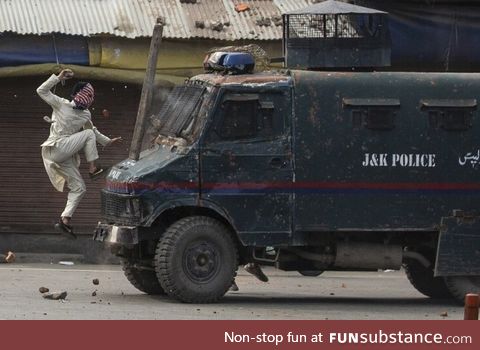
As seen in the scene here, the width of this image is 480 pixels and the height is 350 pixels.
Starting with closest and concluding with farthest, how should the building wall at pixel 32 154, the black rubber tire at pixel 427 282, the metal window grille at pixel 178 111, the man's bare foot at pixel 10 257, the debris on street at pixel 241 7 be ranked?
the metal window grille at pixel 178 111
the black rubber tire at pixel 427 282
the man's bare foot at pixel 10 257
the building wall at pixel 32 154
the debris on street at pixel 241 7

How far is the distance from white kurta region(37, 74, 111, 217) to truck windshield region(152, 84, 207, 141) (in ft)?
3.95

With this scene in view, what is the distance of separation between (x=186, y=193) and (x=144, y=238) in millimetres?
654

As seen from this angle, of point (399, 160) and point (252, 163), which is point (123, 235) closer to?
point (252, 163)

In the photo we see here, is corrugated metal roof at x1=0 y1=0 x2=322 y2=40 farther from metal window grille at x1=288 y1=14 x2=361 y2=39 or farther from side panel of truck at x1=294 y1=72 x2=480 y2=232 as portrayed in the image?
side panel of truck at x1=294 y1=72 x2=480 y2=232

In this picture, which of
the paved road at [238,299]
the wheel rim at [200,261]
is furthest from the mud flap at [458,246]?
the wheel rim at [200,261]

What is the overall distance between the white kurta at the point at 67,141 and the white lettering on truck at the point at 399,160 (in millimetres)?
3344

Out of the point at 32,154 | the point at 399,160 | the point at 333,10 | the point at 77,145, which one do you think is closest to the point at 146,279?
the point at 77,145

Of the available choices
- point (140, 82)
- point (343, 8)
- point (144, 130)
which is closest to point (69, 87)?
point (140, 82)

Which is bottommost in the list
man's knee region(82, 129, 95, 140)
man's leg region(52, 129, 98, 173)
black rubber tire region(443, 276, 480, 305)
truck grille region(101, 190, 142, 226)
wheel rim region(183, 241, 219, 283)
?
black rubber tire region(443, 276, 480, 305)

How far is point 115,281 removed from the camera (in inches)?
661

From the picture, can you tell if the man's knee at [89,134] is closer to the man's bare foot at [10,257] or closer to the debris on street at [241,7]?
the man's bare foot at [10,257]

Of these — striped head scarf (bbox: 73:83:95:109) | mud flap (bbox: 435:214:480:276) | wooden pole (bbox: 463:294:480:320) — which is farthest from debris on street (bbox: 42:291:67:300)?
wooden pole (bbox: 463:294:480:320)

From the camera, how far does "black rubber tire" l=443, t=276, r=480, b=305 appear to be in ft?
48.0

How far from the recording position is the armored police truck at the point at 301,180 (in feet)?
45.7
